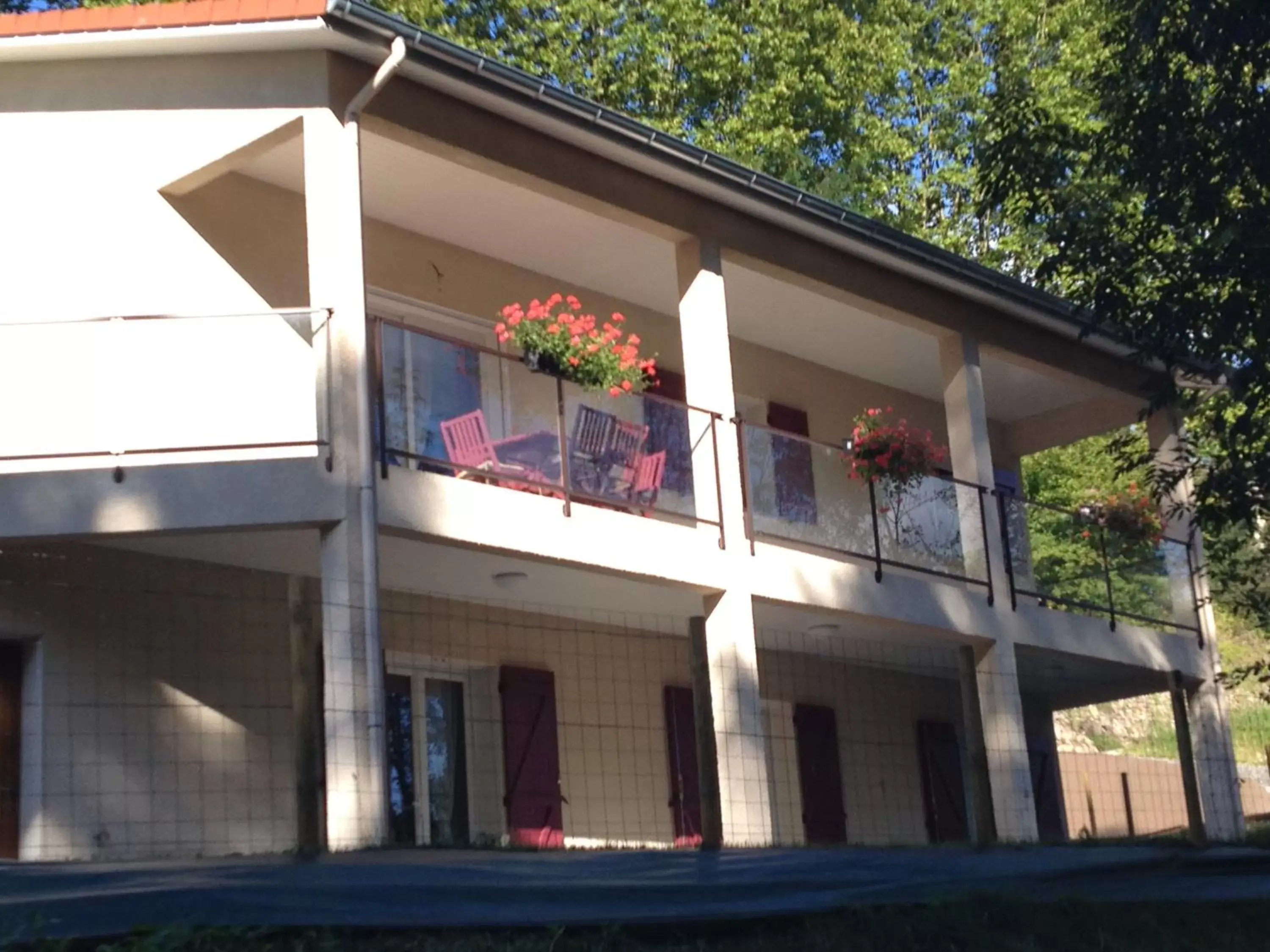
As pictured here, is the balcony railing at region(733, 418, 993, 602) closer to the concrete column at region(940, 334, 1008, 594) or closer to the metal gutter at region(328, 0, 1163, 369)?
the concrete column at region(940, 334, 1008, 594)

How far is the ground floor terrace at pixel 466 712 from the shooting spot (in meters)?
11.0

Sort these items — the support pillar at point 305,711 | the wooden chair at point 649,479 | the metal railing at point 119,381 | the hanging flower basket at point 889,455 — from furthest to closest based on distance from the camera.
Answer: the hanging flower basket at point 889,455
the wooden chair at point 649,479
the metal railing at point 119,381
the support pillar at point 305,711

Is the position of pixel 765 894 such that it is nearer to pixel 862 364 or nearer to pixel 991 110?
pixel 991 110

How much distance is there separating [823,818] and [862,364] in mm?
4785

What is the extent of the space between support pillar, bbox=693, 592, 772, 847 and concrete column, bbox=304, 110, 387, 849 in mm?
3027

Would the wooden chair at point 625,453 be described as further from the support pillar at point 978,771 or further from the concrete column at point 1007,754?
the concrete column at point 1007,754

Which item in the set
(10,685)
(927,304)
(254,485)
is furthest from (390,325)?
(927,304)

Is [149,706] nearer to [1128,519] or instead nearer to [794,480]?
[794,480]

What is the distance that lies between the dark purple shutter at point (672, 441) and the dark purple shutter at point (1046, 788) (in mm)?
8136

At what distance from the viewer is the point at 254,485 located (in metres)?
10.7

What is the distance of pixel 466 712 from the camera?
14.1m

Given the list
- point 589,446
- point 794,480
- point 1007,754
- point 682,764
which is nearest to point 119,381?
point 589,446

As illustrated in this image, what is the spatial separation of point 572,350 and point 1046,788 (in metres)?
10.2

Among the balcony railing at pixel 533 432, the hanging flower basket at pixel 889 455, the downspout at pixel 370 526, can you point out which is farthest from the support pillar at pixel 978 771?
the hanging flower basket at pixel 889 455
